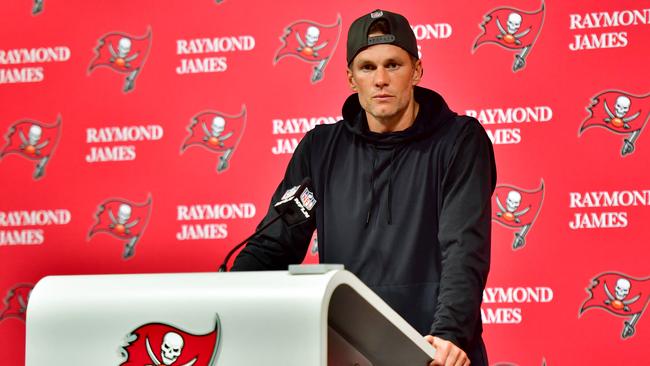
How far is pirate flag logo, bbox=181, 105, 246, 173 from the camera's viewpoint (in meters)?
4.07

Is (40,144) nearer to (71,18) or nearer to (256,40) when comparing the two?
(71,18)

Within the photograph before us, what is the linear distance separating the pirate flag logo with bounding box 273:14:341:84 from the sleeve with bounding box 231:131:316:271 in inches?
72.2

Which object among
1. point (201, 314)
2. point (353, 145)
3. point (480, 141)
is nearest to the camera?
point (201, 314)

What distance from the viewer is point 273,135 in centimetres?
402

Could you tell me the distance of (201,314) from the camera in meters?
1.24

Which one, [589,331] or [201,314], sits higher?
[201,314]

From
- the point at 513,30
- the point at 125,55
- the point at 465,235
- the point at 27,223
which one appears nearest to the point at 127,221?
the point at 27,223

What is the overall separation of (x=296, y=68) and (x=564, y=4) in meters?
1.20

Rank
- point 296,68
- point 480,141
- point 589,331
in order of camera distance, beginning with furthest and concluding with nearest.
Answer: point 296,68
point 589,331
point 480,141

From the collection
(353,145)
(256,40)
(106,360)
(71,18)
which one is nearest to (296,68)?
(256,40)

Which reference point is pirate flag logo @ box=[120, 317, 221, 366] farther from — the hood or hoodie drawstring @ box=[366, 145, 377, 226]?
the hood

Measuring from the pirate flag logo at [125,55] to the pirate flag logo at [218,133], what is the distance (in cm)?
39

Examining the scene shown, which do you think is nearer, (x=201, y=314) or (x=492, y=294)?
(x=201, y=314)

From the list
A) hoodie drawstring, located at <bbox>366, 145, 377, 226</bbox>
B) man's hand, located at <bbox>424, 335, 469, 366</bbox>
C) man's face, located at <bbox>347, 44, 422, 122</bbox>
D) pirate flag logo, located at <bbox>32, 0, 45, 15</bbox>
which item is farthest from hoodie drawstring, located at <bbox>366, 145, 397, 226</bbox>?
pirate flag logo, located at <bbox>32, 0, 45, 15</bbox>
